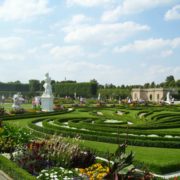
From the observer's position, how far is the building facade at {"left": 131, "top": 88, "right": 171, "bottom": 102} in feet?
208

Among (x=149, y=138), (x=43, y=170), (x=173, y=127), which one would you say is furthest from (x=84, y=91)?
(x=43, y=170)

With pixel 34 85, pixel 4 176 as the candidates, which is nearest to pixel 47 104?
pixel 4 176

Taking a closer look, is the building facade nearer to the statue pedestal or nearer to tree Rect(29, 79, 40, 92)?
tree Rect(29, 79, 40, 92)

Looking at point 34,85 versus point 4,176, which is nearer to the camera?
point 4,176

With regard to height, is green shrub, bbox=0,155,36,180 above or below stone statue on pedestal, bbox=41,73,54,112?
below

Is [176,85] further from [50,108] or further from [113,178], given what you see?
[113,178]

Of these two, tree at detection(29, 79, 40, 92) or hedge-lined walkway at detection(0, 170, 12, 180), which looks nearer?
hedge-lined walkway at detection(0, 170, 12, 180)

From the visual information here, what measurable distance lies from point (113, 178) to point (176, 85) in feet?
227

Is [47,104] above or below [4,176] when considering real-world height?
above

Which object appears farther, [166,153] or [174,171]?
[166,153]

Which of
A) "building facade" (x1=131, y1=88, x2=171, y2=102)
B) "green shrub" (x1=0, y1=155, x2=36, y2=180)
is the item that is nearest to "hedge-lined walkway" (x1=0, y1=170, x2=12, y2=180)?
"green shrub" (x1=0, y1=155, x2=36, y2=180)

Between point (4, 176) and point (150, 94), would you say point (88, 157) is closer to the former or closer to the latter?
point (4, 176)

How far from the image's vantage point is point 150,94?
66500 millimetres

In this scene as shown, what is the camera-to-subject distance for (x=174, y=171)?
8.38m
